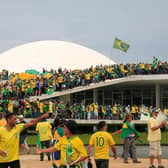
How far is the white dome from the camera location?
52.0m

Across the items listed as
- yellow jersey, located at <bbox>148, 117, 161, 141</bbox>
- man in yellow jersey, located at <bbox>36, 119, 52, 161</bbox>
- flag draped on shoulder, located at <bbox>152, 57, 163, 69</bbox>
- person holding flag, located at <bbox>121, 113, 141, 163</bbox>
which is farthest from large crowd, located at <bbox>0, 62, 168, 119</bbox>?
yellow jersey, located at <bbox>148, 117, 161, 141</bbox>

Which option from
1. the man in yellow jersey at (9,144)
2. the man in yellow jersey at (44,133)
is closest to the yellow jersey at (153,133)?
the man in yellow jersey at (44,133)

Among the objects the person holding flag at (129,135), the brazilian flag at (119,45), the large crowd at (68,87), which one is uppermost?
the brazilian flag at (119,45)

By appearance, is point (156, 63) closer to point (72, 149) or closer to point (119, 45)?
point (119, 45)

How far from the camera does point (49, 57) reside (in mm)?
54188

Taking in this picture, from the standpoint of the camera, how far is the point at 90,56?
56.1 meters

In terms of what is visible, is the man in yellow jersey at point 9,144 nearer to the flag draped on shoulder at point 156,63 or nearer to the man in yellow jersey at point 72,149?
the man in yellow jersey at point 72,149

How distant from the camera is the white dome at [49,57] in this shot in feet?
171

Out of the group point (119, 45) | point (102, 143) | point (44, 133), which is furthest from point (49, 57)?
point (102, 143)

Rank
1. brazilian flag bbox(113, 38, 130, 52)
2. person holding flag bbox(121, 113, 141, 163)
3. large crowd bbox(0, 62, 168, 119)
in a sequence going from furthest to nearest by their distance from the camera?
brazilian flag bbox(113, 38, 130, 52) < large crowd bbox(0, 62, 168, 119) < person holding flag bbox(121, 113, 141, 163)

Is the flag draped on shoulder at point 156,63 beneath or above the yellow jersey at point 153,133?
above

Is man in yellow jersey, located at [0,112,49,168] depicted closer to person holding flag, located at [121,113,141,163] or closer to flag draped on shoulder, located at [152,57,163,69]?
person holding flag, located at [121,113,141,163]

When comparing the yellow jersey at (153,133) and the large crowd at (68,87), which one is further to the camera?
the large crowd at (68,87)

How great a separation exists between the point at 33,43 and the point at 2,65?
8.63 m
